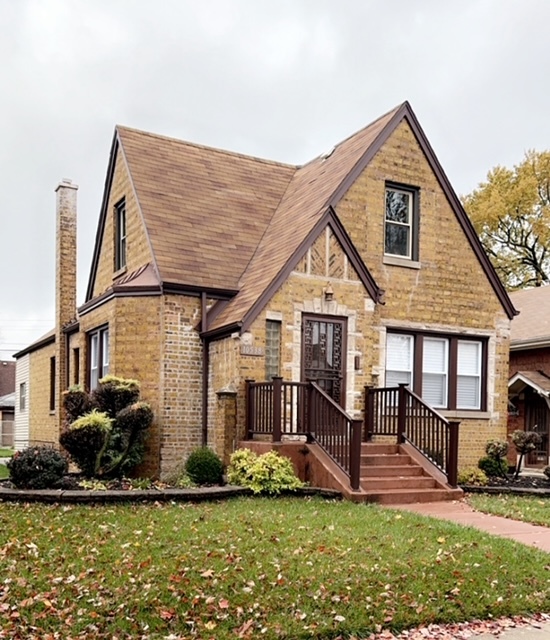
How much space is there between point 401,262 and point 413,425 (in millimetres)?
3893

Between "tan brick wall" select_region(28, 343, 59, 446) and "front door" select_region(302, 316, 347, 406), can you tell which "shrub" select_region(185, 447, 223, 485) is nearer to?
"front door" select_region(302, 316, 347, 406)

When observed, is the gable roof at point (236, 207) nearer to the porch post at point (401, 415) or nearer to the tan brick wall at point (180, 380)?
the tan brick wall at point (180, 380)

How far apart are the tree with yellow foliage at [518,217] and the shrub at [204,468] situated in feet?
86.6

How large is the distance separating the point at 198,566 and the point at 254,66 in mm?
11898

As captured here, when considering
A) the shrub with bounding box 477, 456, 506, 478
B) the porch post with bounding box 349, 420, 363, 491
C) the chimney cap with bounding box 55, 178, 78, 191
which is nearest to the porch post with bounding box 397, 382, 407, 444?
the porch post with bounding box 349, 420, 363, 491

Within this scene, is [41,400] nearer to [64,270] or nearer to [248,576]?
[64,270]

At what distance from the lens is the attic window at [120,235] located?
648 inches

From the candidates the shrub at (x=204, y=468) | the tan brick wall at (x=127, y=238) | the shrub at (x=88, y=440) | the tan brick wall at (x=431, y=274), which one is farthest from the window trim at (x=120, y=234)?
the shrub at (x=204, y=468)

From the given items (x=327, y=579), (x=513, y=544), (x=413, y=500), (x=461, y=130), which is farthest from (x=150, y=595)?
(x=461, y=130)

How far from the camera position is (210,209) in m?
15.9

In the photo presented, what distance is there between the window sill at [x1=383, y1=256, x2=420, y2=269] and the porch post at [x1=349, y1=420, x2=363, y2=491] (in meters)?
5.05

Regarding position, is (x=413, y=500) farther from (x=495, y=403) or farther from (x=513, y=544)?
(x=495, y=403)

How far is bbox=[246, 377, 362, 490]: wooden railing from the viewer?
36.5ft

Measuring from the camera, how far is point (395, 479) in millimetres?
11758
